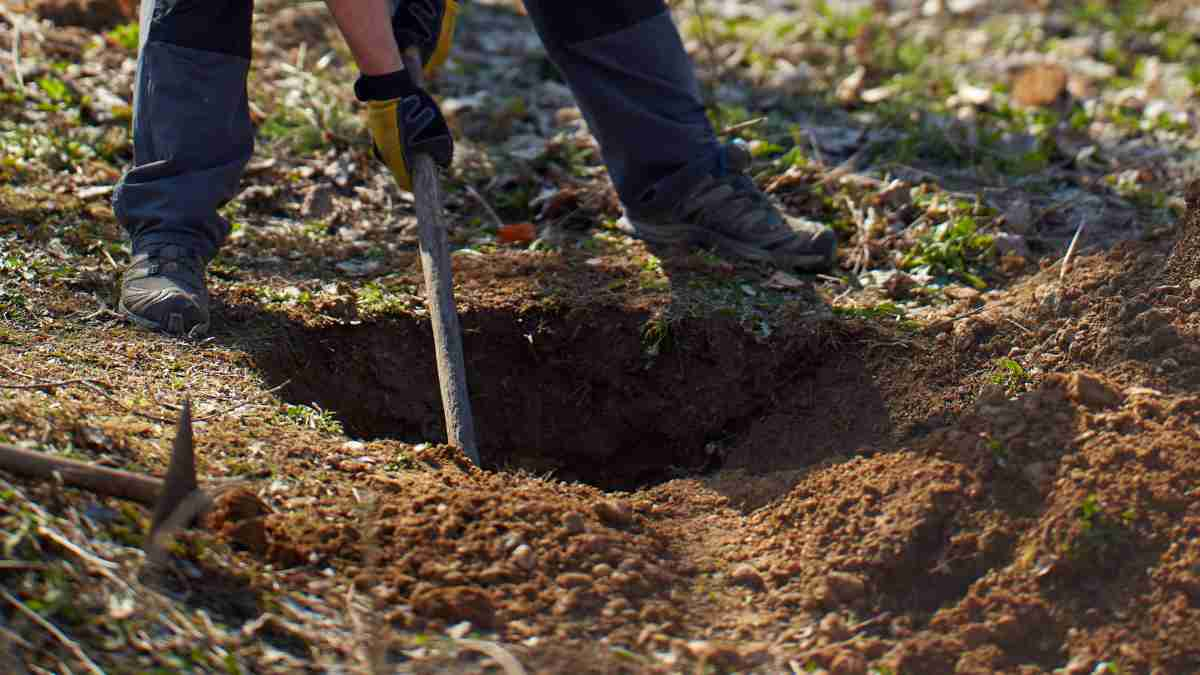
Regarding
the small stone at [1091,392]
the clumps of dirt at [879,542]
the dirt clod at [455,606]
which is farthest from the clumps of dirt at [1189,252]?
the dirt clod at [455,606]

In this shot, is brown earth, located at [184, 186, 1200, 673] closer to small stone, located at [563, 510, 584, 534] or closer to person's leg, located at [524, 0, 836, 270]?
small stone, located at [563, 510, 584, 534]

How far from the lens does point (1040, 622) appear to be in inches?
85.6

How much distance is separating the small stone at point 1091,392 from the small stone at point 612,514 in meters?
0.98

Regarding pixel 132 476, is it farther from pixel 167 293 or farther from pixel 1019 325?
pixel 1019 325

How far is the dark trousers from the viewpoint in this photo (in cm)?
323

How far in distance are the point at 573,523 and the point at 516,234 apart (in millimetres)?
1763

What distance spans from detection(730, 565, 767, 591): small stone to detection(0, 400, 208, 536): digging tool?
3.43 feet

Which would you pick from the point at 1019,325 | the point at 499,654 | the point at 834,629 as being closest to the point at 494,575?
the point at 499,654

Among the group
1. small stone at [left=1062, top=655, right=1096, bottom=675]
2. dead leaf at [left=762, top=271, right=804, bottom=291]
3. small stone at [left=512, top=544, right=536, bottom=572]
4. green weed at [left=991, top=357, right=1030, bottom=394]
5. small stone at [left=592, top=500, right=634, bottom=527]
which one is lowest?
small stone at [left=1062, top=655, right=1096, bottom=675]

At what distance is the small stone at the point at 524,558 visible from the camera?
7.52ft

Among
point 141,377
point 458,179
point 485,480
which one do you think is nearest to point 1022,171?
point 458,179

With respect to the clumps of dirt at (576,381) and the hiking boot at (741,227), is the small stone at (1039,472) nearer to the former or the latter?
the clumps of dirt at (576,381)

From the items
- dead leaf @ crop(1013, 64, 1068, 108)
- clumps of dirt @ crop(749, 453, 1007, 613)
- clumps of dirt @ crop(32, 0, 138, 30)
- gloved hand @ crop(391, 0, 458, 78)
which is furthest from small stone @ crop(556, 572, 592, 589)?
clumps of dirt @ crop(32, 0, 138, 30)

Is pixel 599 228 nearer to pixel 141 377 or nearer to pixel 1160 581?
pixel 141 377
